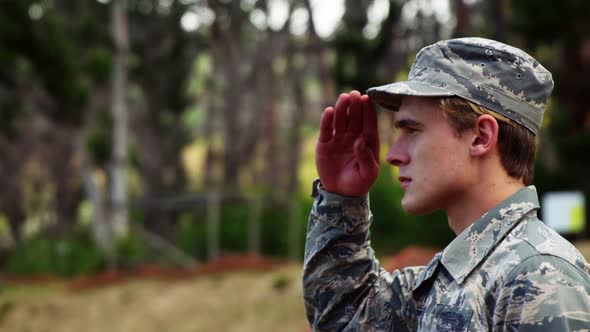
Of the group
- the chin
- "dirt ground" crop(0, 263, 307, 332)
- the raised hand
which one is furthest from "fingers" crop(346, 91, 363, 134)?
"dirt ground" crop(0, 263, 307, 332)

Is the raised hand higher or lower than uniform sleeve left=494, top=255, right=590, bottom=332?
higher

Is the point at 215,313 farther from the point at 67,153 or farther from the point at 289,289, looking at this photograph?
the point at 67,153

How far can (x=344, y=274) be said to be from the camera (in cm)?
217

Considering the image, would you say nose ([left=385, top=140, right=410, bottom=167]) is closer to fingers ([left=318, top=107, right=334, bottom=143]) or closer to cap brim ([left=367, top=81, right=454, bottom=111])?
cap brim ([left=367, top=81, right=454, bottom=111])

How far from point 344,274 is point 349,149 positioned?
1.09 ft

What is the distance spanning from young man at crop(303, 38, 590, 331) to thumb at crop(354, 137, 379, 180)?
18 centimetres

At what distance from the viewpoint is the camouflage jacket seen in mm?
1555

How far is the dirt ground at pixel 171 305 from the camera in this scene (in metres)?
10.8

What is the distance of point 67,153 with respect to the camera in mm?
25297

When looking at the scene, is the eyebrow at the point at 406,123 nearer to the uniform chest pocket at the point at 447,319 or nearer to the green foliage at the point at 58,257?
the uniform chest pocket at the point at 447,319

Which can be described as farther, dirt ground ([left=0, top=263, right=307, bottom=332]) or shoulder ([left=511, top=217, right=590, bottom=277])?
dirt ground ([left=0, top=263, right=307, bottom=332])

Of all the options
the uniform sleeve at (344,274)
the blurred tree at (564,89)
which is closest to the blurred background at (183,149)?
the blurred tree at (564,89)

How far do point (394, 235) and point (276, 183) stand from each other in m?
14.5

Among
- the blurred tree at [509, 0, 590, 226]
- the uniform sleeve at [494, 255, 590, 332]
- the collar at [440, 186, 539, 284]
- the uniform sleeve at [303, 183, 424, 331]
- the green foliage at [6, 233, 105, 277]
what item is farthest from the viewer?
the green foliage at [6, 233, 105, 277]
